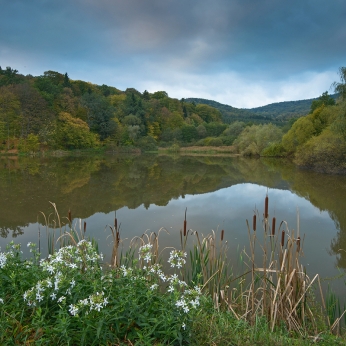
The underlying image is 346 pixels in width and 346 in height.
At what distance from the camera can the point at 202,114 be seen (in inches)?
3578

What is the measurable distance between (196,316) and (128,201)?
8.41 m

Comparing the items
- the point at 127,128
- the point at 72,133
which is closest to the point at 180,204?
the point at 72,133

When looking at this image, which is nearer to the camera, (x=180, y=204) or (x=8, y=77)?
(x=180, y=204)

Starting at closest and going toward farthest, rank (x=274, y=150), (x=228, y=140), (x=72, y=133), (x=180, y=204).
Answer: (x=180, y=204), (x=274, y=150), (x=72, y=133), (x=228, y=140)

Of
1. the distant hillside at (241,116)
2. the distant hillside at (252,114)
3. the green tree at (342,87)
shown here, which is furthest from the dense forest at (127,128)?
the distant hillside at (252,114)

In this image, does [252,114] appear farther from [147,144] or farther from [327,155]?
[327,155]

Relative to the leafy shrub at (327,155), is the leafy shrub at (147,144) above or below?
above

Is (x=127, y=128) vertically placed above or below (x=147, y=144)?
above

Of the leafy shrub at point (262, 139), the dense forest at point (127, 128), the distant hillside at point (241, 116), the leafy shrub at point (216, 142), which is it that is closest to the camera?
the dense forest at point (127, 128)

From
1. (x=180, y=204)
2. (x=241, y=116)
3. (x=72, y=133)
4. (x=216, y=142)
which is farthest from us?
(x=241, y=116)

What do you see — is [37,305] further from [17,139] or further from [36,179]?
[17,139]

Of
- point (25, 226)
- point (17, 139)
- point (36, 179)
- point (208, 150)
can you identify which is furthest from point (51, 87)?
point (25, 226)

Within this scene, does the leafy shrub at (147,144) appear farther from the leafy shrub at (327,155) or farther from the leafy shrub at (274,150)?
the leafy shrub at (327,155)

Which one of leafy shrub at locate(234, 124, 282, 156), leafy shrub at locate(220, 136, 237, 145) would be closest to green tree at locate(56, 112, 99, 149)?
leafy shrub at locate(234, 124, 282, 156)
